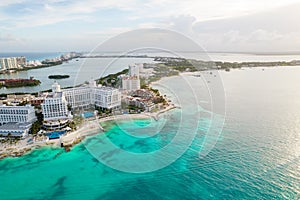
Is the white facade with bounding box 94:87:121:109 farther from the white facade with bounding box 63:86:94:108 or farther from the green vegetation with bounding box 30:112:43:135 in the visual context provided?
the green vegetation with bounding box 30:112:43:135

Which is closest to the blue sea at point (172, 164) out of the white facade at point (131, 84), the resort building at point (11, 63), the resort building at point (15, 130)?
the resort building at point (15, 130)

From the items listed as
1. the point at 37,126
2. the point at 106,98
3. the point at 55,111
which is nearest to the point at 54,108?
the point at 55,111

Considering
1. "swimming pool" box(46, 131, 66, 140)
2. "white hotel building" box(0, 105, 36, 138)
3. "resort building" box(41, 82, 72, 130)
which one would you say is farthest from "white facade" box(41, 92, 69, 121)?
"swimming pool" box(46, 131, 66, 140)

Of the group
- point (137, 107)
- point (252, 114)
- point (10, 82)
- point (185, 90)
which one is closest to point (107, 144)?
point (137, 107)

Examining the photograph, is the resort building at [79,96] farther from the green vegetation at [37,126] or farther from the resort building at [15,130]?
the resort building at [15,130]

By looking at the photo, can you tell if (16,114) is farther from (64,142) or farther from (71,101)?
(64,142)

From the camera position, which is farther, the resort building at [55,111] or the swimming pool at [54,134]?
the resort building at [55,111]
